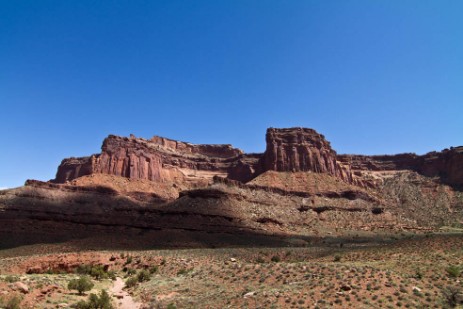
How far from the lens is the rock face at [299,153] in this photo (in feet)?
391

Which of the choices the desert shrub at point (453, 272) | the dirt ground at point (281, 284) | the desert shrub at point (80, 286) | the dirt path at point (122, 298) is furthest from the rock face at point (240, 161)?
the desert shrub at point (80, 286)

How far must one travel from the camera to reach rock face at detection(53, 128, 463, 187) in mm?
121125

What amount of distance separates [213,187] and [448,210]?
64720mm

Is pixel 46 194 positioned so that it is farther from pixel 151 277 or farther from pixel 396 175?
pixel 396 175

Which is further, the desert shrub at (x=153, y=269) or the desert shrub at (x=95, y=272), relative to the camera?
the desert shrub at (x=153, y=269)

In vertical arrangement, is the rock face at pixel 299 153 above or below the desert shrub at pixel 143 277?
above

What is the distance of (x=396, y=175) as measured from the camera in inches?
5733

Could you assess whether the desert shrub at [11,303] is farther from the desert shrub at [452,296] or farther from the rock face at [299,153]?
the rock face at [299,153]

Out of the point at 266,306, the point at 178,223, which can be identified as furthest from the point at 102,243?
the point at 266,306

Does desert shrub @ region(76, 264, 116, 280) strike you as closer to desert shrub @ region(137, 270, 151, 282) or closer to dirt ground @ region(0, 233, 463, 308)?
dirt ground @ region(0, 233, 463, 308)

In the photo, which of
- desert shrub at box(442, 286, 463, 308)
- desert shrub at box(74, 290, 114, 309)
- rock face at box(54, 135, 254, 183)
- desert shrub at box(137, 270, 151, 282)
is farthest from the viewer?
rock face at box(54, 135, 254, 183)

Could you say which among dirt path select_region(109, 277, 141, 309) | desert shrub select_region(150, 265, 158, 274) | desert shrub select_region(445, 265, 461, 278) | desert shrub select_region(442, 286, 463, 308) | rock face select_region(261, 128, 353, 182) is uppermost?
rock face select_region(261, 128, 353, 182)

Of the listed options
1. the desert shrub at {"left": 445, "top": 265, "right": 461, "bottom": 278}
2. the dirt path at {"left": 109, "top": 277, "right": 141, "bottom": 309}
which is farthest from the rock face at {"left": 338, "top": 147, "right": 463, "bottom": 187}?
the dirt path at {"left": 109, "top": 277, "right": 141, "bottom": 309}

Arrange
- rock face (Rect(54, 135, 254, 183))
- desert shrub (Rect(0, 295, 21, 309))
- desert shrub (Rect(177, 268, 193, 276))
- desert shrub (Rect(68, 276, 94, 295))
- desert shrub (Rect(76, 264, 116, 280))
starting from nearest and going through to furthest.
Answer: desert shrub (Rect(0, 295, 21, 309))
desert shrub (Rect(68, 276, 94, 295))
desert shrub (Rect(177, 268, 193, 276))
desert shrub (Rect(76, 264, 116, 280))
rock face (Rect(54, 135, 254, 183))
